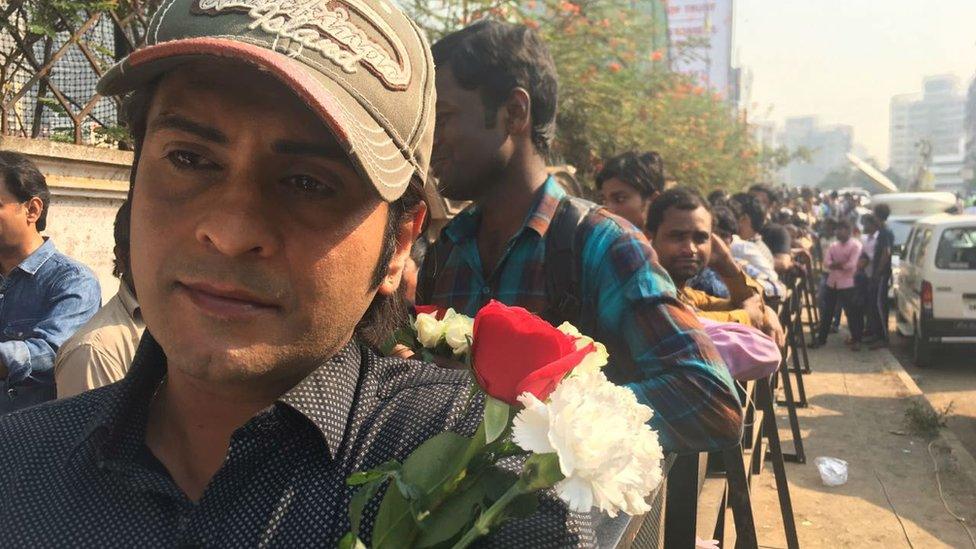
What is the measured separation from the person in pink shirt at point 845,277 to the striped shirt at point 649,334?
1109 centimetres

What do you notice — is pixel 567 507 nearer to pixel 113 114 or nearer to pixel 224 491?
pixel 224 491

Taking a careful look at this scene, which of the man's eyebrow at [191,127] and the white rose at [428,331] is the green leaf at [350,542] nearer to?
the man's eyebrow at [191,127]

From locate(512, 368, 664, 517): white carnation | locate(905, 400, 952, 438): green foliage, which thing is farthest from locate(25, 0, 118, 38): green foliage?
locate(905, 400, 952, 438): green foliage

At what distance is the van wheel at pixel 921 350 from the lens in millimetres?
10796

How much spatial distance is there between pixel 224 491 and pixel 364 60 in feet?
2.03

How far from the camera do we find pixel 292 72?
3.50 feet

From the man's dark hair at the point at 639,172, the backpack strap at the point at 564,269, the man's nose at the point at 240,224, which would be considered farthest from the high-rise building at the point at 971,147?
the man's nose at the point at 240,224

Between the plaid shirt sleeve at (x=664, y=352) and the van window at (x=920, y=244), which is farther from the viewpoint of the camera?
the van window at (x=920, y=244)

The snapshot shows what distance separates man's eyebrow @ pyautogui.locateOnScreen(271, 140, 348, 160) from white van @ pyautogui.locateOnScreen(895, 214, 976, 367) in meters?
10.9

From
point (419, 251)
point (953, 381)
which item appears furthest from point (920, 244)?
point (419, 251)

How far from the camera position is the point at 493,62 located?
8.19 feet

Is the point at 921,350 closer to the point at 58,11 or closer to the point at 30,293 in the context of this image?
the point at 58,11

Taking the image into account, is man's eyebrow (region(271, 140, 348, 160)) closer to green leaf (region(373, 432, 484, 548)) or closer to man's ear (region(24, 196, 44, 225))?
green leaf (region(373, 432, 484, 548))

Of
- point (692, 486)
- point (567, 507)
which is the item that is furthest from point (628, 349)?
point (567, 507)
